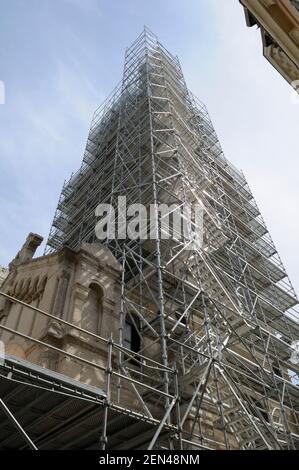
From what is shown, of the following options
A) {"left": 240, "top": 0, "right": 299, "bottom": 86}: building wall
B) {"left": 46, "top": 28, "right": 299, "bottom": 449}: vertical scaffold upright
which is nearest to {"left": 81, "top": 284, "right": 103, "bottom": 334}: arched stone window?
{"left": 46, "top": 28, "right": 299, "bottom": 449}: vertical scaffold upright

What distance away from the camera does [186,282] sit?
1360 cm

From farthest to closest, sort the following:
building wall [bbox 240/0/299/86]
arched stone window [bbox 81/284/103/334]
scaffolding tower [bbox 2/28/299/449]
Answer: arched stone window [bbox 81/284/103/334], scaffolding tower [bbox 2/28/299/449], building wall [bbox 240/0/299/86]

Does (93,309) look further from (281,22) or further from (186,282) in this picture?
(281,22)

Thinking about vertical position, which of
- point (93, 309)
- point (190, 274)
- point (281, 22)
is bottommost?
point (93, 309)

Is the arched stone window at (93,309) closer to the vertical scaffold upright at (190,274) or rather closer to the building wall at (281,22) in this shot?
the vertical scaffold upright at (190,274)

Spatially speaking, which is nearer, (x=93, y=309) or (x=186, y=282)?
(x=93, y=309)

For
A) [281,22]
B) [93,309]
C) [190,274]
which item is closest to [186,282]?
[190,274]

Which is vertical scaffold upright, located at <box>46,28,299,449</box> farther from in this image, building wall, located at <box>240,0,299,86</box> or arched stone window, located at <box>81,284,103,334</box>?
building wall, located at <box>240,0,299,86</box>

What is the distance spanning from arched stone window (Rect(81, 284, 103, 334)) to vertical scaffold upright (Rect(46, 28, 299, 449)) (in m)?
0.66

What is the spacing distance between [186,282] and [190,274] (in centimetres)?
101

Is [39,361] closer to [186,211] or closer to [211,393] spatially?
[211,393]

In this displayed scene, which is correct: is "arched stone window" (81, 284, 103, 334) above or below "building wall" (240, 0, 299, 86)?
below

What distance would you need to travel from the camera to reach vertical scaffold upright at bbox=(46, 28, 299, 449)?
11.3 metres
